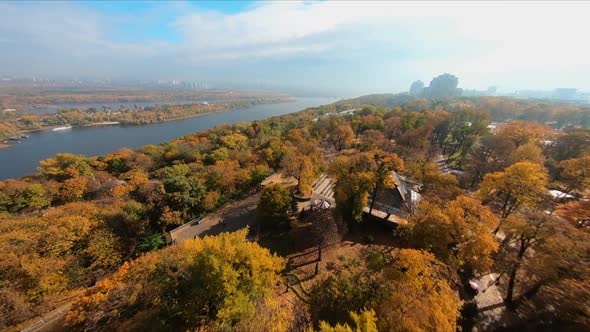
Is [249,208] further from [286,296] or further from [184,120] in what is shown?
[184,120]

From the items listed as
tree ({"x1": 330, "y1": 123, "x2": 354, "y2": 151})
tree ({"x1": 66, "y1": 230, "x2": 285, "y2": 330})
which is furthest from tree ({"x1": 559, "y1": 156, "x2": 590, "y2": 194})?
tree ({"x1": 66, "y1": 230, "x2": 285, "y2": 330})

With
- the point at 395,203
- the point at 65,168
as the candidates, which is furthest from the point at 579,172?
the point at 65,168

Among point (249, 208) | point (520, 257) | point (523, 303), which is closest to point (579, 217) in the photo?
point (520, 257)

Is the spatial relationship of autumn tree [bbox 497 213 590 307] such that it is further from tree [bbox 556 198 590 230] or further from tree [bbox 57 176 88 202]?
tree [bbox 57 176 88 202]

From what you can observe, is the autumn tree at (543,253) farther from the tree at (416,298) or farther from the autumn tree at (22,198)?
the autumn tree at (22,198)

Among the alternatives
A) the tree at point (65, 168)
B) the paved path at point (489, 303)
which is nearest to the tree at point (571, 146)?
the paved path at point (489, 303)

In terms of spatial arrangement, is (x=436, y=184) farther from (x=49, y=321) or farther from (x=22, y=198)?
(x=22, y=198)
